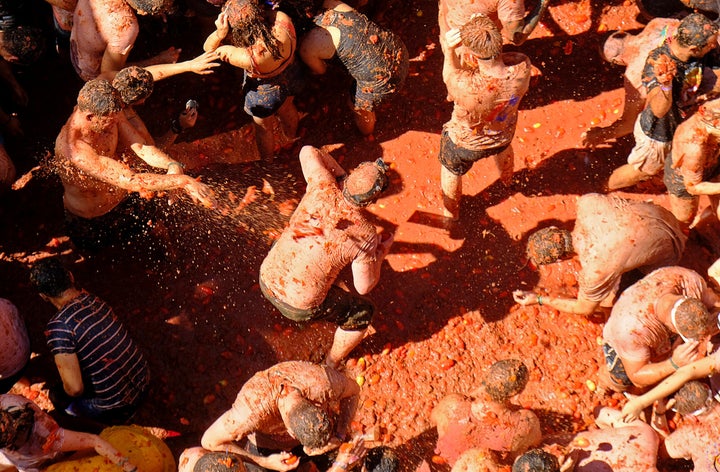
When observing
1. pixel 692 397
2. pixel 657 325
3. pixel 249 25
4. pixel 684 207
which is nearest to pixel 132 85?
pixel 249 25

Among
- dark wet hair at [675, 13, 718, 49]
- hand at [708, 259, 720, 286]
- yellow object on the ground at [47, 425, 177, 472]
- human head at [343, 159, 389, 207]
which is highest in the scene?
dark wet hair at [675, 13, 718, 49]

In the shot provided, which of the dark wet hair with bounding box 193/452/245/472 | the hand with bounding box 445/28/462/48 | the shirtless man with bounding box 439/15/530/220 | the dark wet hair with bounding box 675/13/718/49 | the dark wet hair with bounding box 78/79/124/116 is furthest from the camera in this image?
the dark wet hair with bounding box 78/79/124/116

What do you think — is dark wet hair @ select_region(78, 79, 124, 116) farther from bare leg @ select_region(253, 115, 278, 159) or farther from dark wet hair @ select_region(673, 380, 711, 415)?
dark wet hair @ select_region(673, 380, 711, 415)

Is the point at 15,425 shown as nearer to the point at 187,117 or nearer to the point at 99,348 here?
the point at 99,348

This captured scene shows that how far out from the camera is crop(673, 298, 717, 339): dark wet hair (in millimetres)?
4852

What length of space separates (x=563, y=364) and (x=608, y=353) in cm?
73

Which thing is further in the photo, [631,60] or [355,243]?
[631,60]

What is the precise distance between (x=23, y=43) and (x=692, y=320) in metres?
6.30

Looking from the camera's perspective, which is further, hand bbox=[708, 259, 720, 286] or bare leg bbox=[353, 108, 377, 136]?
bare leg bbox=[353, 108, 377, 136]

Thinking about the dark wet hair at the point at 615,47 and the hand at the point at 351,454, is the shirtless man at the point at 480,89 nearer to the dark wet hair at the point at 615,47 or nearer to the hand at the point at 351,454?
the dark wet hair at the point at 615,47

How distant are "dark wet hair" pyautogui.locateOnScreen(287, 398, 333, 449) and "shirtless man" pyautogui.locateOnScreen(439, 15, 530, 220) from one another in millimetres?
2650

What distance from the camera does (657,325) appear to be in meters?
5.21

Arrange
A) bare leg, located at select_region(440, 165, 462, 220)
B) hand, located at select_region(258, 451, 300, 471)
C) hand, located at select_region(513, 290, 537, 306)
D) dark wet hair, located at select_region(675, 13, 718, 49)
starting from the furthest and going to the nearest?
bare leg, located at select_region(440, 165, 462, 220)
hand, located at select_region(513, 290, 537, 306)
dark wet hair, located at select_region(675, 13, 718, 49)
hand, located at select_region(258, 451, 300, 471)

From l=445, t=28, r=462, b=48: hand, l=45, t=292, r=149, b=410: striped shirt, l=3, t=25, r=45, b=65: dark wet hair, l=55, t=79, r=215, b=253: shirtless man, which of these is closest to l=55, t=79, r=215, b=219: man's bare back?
l=55, t=79, r=215, b=253: shirtless man
